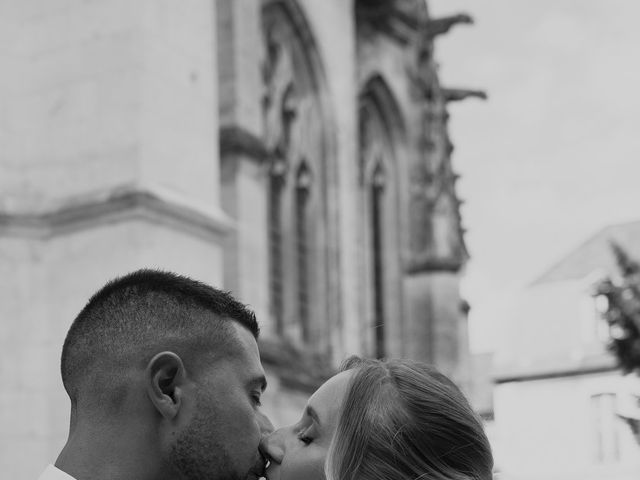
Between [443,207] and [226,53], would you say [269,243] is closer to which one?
[226,53]

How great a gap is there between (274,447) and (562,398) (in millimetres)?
37419

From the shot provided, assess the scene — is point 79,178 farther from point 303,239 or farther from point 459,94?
point 459,94

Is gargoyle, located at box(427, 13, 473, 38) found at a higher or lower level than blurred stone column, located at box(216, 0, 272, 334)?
higher

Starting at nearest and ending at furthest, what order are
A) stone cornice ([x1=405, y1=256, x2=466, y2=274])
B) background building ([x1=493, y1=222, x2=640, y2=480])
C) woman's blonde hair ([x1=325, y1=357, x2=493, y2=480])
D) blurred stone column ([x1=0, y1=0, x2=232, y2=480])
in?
woman's blonde hair ([x1=325, y1=357, x2=493, y2=480]), blurred stone column ([x1=0, y1=0, x2=232, y2=480]), stone cornice ([x1=405, y1=256, x2=466, y2=274]), background building ([x1=493, y1=222, x2=640, y2=480])

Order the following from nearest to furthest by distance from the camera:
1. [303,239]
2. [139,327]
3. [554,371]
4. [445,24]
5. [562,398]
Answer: [139,327], [303,239], [445,24], [562,398], [554,371]

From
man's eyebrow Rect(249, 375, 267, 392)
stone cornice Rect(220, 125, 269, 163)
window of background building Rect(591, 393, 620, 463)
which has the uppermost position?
stone cornice Rect(220, 125, 269, 163)

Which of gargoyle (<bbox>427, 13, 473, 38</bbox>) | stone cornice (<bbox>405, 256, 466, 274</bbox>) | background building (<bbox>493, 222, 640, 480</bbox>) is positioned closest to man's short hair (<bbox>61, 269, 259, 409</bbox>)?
stone cornice (<bbox>405, 256, 466, 274</bbox>)

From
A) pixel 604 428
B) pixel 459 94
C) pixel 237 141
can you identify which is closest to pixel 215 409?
pixel 237 141

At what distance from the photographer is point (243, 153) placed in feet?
44.3

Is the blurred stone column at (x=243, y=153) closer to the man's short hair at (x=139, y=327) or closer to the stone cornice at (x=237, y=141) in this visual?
the stone cornice at (x=237, y=141)

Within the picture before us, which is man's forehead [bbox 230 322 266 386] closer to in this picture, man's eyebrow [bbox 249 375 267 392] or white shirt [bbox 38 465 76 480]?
man's eyebrow [bbox 249 375 267 392]

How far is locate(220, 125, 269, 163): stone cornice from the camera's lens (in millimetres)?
13391

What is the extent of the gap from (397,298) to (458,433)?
653 inches

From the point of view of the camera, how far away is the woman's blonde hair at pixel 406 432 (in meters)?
2.84
